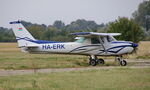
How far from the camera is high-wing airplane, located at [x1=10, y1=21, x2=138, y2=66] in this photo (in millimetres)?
24672

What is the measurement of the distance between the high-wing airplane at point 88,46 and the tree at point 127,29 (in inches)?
472

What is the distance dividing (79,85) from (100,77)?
243 cm

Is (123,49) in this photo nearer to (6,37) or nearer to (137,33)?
(137,33)

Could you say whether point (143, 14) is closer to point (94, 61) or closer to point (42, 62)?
point (94, 61)

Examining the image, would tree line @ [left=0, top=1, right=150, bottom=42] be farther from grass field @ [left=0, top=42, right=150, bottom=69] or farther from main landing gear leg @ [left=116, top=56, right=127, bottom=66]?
main landing gear leg @ [left=116, top=56, right=127, bottom=66]

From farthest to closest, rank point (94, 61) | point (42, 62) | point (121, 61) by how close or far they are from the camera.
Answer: point (42, 62) < point (94, 61) < point (121, 61)

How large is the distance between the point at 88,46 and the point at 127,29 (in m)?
13.0

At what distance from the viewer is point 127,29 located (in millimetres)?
37438

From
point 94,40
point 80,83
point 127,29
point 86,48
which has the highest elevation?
point 127,29

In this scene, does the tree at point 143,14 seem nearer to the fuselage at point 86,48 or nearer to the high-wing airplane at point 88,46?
the high-wing airplane at point 88,46

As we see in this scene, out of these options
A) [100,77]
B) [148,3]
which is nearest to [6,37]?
[148,3]

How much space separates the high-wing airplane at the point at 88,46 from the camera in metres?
24.7

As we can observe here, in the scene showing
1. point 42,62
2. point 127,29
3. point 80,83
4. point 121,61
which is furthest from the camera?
point 127,29

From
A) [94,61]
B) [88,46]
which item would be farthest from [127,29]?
[94,61]
